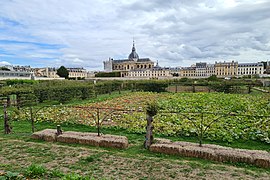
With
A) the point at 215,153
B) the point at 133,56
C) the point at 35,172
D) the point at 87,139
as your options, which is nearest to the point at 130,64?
the point at 133,56

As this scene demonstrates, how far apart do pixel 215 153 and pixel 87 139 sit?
3.75m

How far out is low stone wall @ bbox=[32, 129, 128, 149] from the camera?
20.5 feet

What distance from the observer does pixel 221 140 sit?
6973 millimetres

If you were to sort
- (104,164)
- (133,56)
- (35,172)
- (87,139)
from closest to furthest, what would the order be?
1. (35,172)
2. (104,164)
3. (87,139)
4. (133,56)

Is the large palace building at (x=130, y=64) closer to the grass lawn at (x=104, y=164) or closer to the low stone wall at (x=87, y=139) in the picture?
the low stone wall at (x=87, y=139)

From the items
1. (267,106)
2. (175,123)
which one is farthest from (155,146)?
(267,106)

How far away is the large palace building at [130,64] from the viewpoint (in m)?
114

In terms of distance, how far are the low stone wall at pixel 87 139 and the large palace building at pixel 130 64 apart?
9975cm

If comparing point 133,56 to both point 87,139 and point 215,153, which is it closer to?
point 87,139

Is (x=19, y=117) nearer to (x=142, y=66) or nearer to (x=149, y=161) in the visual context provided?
(x=149, y=161)

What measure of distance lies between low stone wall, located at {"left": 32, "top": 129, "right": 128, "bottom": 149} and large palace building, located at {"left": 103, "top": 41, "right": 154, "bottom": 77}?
99.8m

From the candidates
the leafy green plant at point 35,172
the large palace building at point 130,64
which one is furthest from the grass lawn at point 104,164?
the large palace building at point 130,64

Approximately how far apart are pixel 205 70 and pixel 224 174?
371ft

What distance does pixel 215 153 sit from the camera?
5.28 metres
